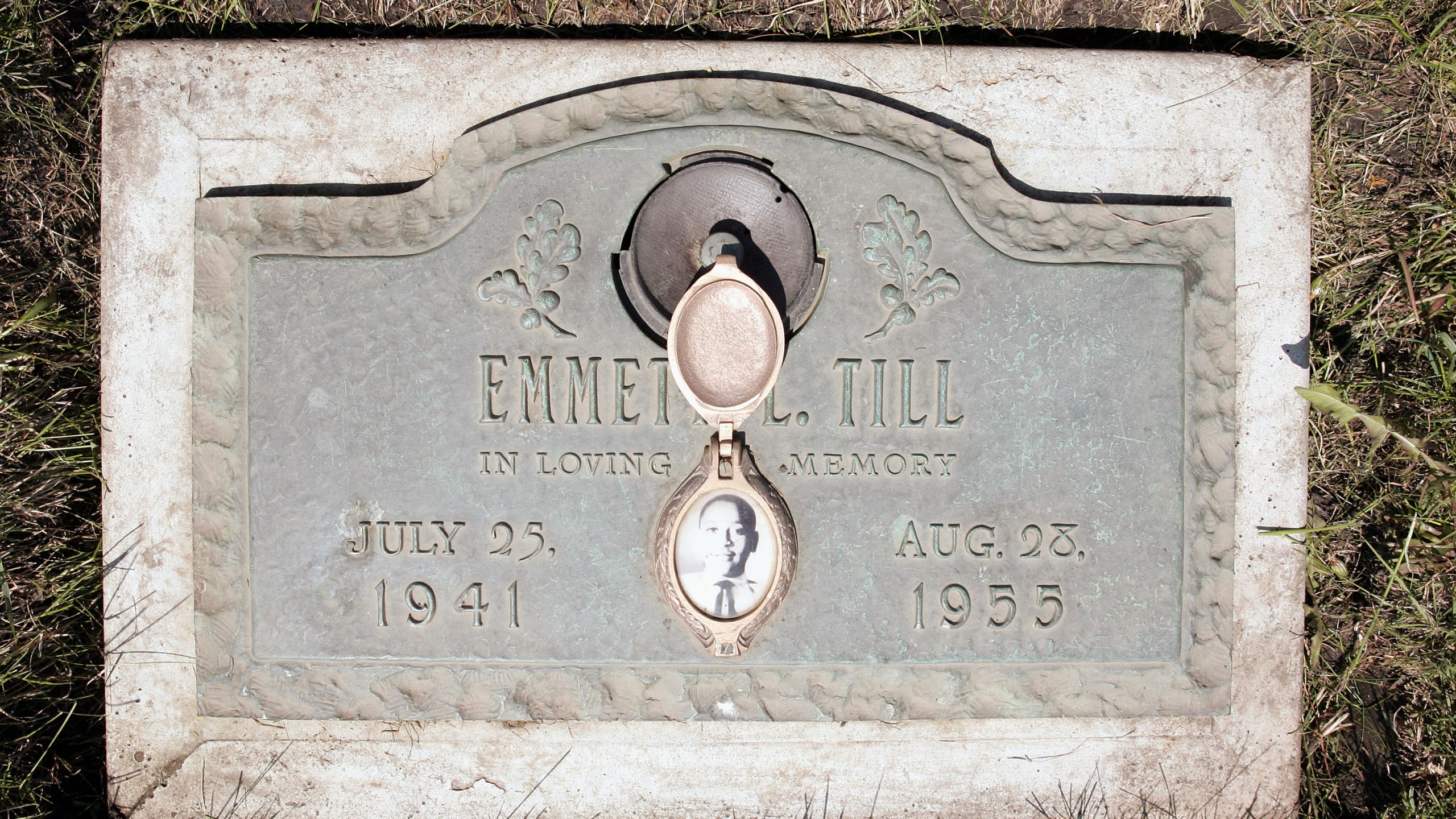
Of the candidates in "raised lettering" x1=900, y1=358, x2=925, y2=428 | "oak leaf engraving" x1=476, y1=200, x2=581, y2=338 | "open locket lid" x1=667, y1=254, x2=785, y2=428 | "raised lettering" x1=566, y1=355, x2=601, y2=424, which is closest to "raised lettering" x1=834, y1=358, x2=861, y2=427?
"raised lettering" x1=900, y1=358, x2=925, y2=428

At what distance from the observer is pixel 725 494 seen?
2611 mm

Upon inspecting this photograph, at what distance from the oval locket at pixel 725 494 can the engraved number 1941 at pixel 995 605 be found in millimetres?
432

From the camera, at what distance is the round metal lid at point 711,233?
8.70 ft

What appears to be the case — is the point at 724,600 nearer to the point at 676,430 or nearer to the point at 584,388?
the point at 676,430

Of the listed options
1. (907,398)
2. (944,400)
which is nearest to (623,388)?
(907,398)

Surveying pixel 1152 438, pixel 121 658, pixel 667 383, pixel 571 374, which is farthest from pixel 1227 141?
pixel 121 658

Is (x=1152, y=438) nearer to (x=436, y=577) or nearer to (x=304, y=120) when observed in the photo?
(x=436, y=577)

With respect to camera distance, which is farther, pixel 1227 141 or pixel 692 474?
pixel 1227 141

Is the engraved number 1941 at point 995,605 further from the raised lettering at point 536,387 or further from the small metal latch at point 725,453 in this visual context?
the raised lettering at point 536,387

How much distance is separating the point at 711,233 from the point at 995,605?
141 centimetres

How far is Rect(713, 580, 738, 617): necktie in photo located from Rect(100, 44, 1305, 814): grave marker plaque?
0.14 meters

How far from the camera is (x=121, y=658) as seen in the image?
112 inches

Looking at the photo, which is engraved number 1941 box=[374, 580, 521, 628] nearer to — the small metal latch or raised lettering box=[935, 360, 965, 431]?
the small metal latch

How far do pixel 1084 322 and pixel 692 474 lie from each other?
1.27m
